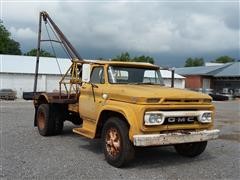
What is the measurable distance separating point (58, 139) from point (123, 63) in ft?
10.8

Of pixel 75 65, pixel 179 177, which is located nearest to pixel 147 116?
pixel 179 177

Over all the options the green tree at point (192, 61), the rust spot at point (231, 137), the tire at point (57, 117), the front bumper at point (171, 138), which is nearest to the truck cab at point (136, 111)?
the front bumper at point (171, 138)

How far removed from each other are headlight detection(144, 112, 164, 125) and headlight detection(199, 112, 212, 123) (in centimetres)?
111

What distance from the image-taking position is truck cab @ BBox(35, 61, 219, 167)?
787cm

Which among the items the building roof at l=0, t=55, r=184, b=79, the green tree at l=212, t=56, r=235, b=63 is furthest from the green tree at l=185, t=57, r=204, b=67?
the building roof at l=0, t=55, r=184, b=79

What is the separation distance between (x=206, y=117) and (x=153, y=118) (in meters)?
1.46

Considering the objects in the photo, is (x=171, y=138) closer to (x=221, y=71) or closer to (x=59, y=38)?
(x=59, y=38)

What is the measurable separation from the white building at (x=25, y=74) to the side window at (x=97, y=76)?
32.4 meters

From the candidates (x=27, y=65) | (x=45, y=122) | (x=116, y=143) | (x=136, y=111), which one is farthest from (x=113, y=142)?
(x=27, y=65)

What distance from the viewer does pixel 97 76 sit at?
9.86m

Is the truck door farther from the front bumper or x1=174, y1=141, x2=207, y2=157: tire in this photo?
x1=174, y1=141, x2=207, y2=157: tire

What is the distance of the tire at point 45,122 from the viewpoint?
476 inches

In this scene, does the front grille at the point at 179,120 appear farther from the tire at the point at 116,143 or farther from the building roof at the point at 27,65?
the building roof at the point at 27,65

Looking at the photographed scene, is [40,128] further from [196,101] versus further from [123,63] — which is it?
[196,101]
